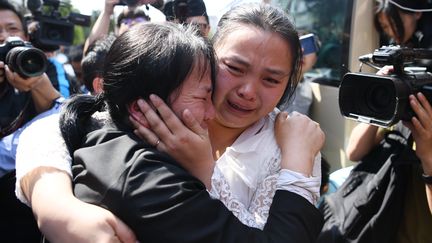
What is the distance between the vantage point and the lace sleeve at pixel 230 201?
1130mm

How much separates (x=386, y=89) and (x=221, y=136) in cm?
62

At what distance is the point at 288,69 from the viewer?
1.42 meters

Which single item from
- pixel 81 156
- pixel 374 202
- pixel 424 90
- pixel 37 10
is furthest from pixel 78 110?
pixel 37 10

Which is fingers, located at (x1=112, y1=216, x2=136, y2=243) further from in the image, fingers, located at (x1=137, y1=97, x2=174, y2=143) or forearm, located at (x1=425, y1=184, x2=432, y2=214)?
forearm, located at (x1=425, y1=184, x2=432, y2=214)

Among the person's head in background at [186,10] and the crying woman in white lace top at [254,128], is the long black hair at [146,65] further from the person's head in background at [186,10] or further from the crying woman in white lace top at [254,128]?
the person's head in background at [186,10]

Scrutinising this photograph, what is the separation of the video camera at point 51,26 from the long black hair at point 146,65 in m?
1.58

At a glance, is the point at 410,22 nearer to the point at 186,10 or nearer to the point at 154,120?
the point at 186,10

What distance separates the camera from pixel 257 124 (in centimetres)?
146

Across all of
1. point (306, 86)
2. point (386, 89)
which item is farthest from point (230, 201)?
point (306, 86)

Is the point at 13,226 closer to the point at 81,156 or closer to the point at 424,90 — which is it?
the point at 81,156

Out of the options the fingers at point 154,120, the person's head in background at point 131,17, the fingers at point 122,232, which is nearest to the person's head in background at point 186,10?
the person's head in background at point 131,17

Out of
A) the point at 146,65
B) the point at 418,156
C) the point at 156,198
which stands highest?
the point at 146,65

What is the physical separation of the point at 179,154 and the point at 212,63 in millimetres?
249

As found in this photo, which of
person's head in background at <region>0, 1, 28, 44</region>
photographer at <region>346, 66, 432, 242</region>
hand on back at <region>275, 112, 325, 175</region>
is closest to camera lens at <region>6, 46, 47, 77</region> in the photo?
person's head in background at <region>0, 1, 28, 44</region>
